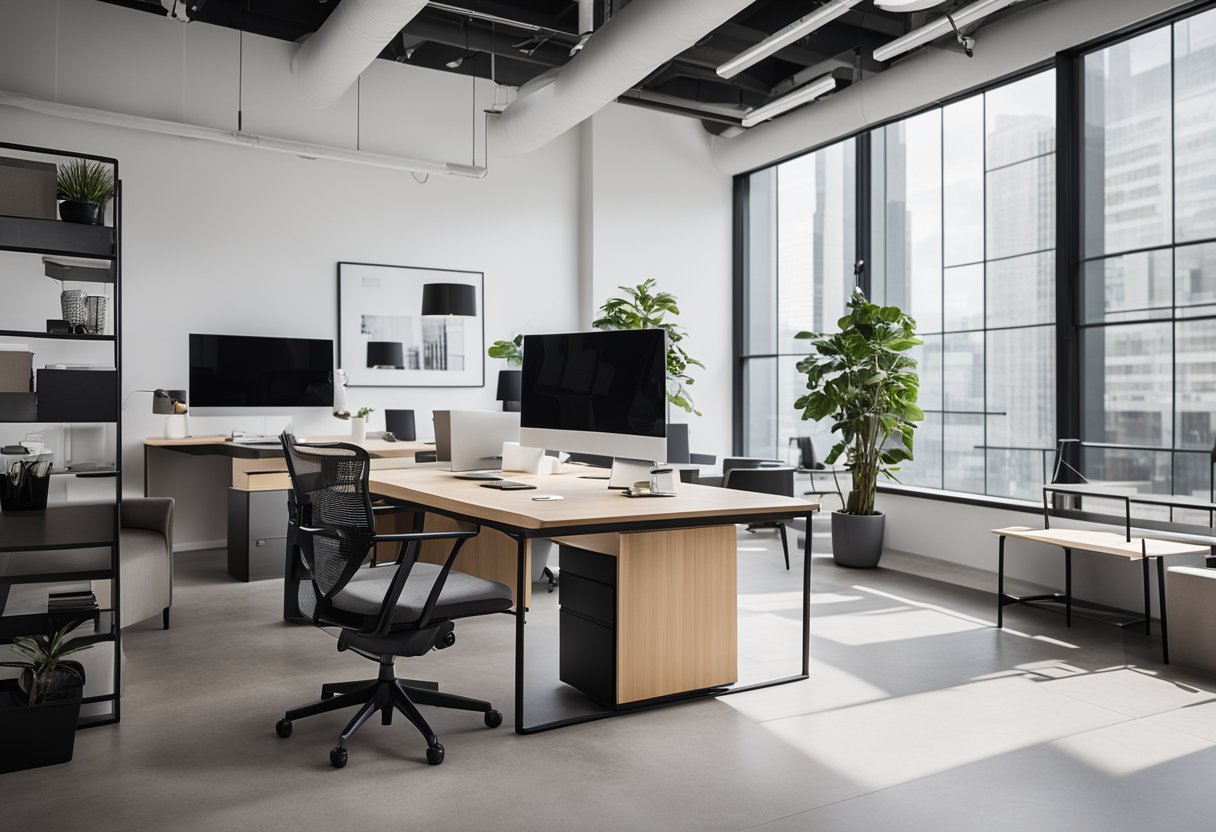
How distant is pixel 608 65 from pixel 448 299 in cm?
213

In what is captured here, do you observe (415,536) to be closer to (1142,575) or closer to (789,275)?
(1142,575)

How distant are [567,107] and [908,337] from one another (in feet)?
10.0

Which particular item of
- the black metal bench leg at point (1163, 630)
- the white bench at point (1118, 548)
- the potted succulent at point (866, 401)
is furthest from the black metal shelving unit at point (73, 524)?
the potted succulent at point (866, 401)

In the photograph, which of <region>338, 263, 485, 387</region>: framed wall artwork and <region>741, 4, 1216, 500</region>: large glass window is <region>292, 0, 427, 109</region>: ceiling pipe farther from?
<region>741, 4, 1216, 500</region>: large glass window

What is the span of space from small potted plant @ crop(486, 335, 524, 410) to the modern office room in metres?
0.12

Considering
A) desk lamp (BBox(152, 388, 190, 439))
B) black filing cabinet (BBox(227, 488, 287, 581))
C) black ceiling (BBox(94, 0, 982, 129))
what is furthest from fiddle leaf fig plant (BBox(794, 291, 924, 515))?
desk lamp (BBox(152, 388, 190, 439))

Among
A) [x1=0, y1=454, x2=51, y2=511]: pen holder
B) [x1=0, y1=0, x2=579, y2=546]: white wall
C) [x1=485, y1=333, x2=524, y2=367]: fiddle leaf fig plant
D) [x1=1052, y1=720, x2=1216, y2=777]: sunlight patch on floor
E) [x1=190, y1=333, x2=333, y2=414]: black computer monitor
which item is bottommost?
[x1=1052, y1=720, x2=1216, y2=777]: sunlight patch on floor

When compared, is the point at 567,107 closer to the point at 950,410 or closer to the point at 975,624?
the point at 950,410

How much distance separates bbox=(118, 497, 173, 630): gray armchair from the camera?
435 cm

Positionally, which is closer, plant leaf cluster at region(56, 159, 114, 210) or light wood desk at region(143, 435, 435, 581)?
plant leaf cluster at region(56, 159, 114, 210)

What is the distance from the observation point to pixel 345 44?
584cm

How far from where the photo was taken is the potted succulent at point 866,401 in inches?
260

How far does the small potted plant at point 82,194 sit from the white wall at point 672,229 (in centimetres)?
557

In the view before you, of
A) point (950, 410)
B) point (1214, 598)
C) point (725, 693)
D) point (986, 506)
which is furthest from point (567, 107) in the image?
point (1214, 598)
